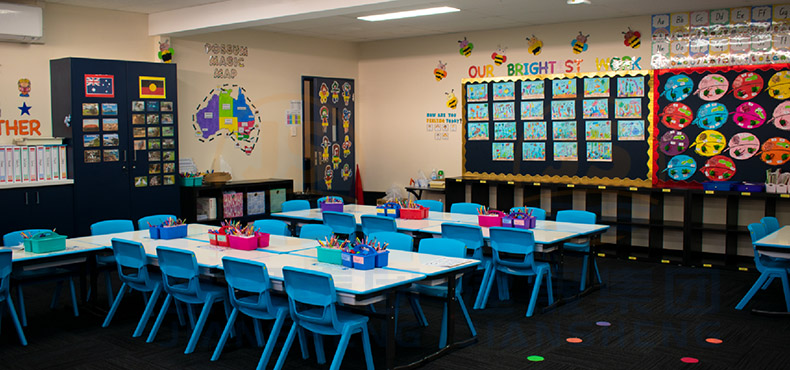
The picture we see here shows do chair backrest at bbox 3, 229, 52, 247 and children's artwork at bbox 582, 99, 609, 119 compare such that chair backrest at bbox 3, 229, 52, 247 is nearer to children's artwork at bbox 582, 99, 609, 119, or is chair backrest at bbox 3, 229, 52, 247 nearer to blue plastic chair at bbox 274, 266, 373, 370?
blue plastic chair at bbox 274, 266, 373, 370

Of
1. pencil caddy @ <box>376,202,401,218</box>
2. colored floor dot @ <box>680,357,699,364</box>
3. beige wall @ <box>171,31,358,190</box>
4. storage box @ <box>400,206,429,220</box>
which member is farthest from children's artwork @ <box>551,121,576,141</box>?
colored floor dot @ <box>680,357,699,364</box>

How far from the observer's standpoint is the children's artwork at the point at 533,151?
30.3 ft

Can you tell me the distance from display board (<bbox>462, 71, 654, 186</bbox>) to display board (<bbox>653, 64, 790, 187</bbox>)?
0.23m

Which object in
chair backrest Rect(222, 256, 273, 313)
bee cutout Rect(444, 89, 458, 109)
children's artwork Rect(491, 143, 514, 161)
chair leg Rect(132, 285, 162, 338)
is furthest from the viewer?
bee cutout Rect(444, 89, 458, 109)

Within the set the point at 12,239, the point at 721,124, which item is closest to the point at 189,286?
the point at 12,239

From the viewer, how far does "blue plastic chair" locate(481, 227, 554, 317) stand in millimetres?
5730

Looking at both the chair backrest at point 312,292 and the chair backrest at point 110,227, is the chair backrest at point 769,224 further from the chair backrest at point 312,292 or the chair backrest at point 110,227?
the chair backrest at point 110,227

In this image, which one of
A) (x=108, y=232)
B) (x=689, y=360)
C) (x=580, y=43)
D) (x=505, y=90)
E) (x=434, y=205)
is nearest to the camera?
(x=689, y=360)

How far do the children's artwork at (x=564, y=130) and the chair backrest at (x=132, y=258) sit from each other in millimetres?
5793

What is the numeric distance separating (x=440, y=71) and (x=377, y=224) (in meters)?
4.31

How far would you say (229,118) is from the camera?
31.4ft

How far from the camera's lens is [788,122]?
7598mm

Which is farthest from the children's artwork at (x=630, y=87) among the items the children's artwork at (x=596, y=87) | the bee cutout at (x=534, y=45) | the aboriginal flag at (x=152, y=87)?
the aboriginal flag at (x=152, y=87)

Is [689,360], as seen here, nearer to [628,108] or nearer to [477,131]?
[628,108]
